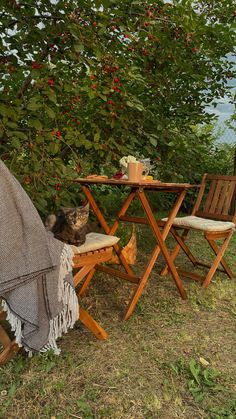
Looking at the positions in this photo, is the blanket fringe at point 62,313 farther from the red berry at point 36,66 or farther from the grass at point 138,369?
the red berry at point 36,66

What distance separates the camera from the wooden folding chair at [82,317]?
6.53 feet

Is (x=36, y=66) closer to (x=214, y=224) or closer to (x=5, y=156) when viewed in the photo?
(x=5, y=156)

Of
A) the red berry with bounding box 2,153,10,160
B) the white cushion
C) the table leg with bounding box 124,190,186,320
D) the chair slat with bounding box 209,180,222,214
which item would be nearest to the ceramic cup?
the table leg with bounding box 124,190,186,320

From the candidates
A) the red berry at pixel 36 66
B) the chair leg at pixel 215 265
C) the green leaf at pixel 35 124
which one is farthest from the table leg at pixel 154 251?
the red berry at pixel 36 66

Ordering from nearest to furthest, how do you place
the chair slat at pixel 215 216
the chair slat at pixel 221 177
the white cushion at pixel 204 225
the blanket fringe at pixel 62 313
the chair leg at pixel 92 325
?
the blanket fringe at pixel 62 313 → the chair leg at pixel 92 325 → the white cushion at pixel 204 225 → the chair slat at pixel 215 216 → the chair slat at pixel 221 177

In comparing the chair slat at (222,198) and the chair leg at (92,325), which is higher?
the chair slat at (222,198)

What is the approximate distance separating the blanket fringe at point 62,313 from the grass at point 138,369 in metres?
0.18

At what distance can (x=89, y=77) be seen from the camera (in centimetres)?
309

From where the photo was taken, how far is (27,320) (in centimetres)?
173

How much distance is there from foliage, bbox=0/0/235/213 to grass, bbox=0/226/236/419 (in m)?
1.26

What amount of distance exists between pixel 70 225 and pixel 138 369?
2.96ft

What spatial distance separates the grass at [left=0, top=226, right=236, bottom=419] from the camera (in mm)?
1621

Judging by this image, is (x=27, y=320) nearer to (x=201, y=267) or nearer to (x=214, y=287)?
(x=214, y=287)

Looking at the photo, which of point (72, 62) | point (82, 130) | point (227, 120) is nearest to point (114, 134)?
point (82, 130)
